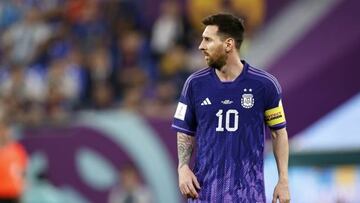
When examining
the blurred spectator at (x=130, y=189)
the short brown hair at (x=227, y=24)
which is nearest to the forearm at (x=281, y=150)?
the short brown hair at (x=227, y=24)

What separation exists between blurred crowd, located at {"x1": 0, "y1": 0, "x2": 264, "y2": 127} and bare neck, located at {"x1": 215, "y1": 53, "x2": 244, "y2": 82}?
6.55 meters

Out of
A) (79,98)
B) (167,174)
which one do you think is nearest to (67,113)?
(79,98)

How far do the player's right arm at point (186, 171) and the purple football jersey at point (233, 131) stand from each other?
0.08 meters

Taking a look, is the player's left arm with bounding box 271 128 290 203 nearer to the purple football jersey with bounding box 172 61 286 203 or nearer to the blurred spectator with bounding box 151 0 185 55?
the purple football jersey with bounding box 172 61 286 203

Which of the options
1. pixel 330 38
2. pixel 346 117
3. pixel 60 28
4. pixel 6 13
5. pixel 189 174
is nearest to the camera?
pixel 189 174

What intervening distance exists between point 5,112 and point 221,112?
912cm

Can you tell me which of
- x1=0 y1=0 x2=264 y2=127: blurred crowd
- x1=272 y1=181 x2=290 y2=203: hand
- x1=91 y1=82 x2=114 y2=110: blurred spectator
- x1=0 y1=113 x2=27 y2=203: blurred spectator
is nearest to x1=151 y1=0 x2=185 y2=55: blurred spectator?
x1=0 y1=0 x2=264 y2=127: blurred crowd

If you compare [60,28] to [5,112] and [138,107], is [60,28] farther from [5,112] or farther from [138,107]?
[138,107]

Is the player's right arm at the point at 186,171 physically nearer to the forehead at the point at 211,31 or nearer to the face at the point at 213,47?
the face at the point at 213,47

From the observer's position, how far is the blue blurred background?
Answer: 40.3ft

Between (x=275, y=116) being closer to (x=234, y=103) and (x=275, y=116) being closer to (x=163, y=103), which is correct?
(x=234, y=103)

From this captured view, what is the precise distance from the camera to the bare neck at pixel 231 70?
24.2 ft

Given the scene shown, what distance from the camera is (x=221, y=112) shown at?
290 inches

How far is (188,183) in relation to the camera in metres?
7.27
